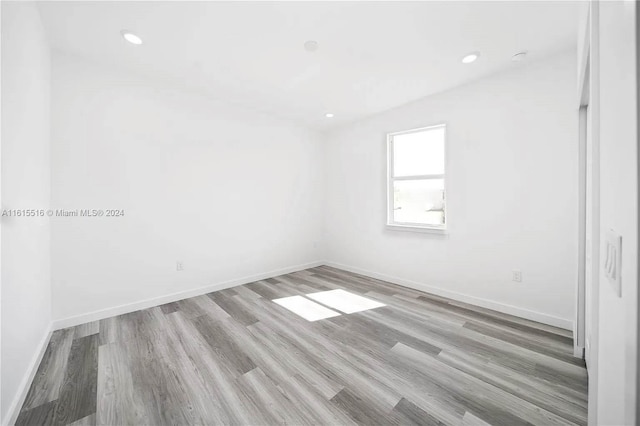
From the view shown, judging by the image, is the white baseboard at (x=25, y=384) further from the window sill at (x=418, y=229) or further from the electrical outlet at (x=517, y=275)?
the electrical outlet at (x=517, y=275)

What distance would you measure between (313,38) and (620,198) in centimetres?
238

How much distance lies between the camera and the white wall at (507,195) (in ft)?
7.85

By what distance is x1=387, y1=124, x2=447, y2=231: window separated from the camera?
3.36m

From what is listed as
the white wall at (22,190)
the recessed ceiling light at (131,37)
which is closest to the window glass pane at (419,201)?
the recessed ceiling light at (131,37)

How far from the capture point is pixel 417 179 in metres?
3.58

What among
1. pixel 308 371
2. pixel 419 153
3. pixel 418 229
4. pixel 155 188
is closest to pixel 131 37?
pixel 155 188

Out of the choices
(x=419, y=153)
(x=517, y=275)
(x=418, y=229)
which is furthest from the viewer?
(x=419, y=153)

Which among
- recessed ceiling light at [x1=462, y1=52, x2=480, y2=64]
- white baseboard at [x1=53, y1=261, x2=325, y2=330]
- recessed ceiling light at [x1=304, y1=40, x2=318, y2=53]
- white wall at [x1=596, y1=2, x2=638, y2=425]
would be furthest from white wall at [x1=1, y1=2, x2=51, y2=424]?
recessed ceiling light at [x1=462, y1=52, x2=480, y2=64]

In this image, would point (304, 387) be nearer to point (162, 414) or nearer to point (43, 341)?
point (162, 414)

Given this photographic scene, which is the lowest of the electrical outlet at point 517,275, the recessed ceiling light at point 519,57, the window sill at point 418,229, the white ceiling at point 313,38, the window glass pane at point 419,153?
the electrical outlet at point 517,275

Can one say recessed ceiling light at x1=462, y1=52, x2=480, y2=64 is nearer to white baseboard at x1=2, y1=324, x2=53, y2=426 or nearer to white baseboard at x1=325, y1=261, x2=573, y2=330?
white baseboard at x1=325, y1=261, x2=573, y2=330

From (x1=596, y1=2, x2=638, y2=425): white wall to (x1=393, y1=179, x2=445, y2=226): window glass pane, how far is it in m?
2.81

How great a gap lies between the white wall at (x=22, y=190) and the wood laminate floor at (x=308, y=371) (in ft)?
1.01

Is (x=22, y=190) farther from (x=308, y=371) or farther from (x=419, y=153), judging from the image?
(x=419, y=153)
